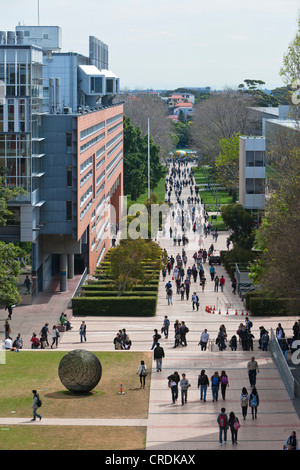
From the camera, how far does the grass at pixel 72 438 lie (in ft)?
94.3

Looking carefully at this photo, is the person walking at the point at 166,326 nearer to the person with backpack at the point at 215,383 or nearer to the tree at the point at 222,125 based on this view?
the person with backpack at the point at 215,383

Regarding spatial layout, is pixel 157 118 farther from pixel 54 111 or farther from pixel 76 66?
pixel 54 111

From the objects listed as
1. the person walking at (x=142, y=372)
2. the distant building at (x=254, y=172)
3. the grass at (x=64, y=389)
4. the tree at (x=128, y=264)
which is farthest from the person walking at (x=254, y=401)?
the distant building at (x=254, y=172)

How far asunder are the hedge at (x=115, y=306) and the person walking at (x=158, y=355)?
13231 mm

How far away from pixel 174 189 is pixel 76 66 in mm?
54824

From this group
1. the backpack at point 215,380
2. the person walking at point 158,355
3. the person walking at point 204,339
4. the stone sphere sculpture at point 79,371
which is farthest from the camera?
the person walking at point 204,339

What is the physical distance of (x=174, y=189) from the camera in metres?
129

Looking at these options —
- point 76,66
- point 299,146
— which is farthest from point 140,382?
point 76,66

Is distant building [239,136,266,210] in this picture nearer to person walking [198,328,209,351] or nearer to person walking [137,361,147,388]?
person walking [198,328,209,351]

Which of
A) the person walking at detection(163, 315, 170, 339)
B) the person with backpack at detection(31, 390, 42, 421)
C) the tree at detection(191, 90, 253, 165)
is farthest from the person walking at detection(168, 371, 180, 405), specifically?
the tree at detection(191, 90, 253, 165)

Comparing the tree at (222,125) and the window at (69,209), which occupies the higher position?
the tree at (222,125)

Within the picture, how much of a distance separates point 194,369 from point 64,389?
601cm

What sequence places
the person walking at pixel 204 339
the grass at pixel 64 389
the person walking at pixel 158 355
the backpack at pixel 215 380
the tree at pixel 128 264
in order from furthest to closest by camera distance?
the tree at pixel 128 264
the person walking at pixel 204 339
the person walking at pixel 158 355
the backpack at pixel 215 380
the grass at pixel 64 389

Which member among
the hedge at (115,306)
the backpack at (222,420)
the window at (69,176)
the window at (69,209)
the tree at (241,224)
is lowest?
the hedge at (115,306)
